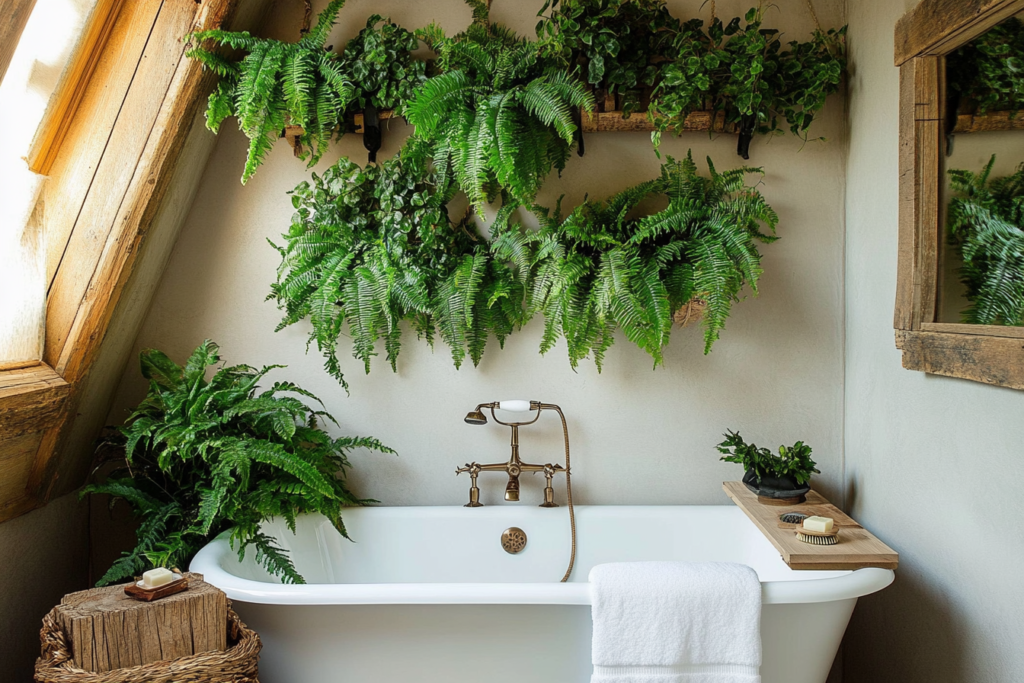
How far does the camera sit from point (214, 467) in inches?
81.0

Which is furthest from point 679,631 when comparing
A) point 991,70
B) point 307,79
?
point 307,79

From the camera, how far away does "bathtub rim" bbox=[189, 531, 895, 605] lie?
1.66 metres

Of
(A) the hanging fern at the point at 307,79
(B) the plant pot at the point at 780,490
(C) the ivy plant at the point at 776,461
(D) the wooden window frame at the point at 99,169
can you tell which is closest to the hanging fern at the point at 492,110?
(A) the hanging fern at the point at 307,79

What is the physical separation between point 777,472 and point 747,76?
127cm

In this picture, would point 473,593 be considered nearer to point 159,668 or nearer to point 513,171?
point 159,668

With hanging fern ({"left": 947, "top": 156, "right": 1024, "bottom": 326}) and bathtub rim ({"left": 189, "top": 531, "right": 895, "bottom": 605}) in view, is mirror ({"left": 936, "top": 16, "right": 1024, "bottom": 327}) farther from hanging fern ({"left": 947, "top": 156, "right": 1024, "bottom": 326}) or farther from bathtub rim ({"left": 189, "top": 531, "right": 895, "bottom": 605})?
bathtub rim ({"left": 189, "top": 531, "right": 895, "bottom": 605})

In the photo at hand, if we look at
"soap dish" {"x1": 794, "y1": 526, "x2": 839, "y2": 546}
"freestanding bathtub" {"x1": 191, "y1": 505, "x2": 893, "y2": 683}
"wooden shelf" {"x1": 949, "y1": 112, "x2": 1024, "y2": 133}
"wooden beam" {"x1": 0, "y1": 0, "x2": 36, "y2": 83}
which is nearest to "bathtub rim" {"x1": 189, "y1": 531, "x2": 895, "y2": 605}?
"freestanding bathtub" {"x1": 191, "y1": 505, "x2": 893, "y2": 683}

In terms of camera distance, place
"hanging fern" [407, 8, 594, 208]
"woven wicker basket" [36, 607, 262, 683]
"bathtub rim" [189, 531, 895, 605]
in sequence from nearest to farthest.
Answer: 1. "woven wicker basket" [36, 607, 262, 683]
2. "bathtub rim" [189, 531, 895, 605]
3. "hanging fern" [407, 8, 594, 208]

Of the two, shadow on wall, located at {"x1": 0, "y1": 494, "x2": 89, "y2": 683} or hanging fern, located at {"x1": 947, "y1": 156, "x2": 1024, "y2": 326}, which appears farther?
shadow on wall, located at {"x1": 0, "y1": 494, "x2": 89, "y2": 683}

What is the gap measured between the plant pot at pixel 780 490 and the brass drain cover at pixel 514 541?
80 centimetres

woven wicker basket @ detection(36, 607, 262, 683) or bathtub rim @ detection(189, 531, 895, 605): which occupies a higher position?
bathtub rim @ detection(189, 531, 895, 605)

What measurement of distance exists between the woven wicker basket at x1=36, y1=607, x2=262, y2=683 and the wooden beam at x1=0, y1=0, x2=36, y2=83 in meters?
1.26

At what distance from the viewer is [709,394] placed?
2.51 meters

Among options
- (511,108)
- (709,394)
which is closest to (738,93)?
(511,108)
